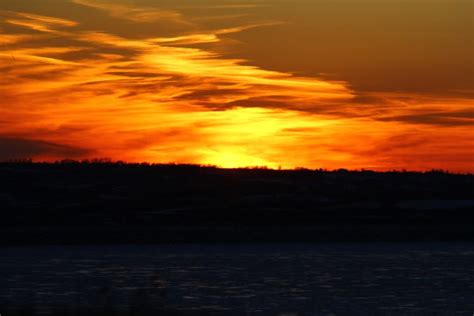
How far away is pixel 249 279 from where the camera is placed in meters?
29.5

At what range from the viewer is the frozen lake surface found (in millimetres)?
23578

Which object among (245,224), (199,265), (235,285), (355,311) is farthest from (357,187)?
(355,311)

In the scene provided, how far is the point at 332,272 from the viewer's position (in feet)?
104

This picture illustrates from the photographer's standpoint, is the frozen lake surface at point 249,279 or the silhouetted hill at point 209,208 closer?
the frozen lake surface at point 249,279

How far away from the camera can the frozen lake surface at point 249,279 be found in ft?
77.4

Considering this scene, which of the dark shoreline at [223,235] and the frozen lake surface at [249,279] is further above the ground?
the dark shoreline at [223,235]

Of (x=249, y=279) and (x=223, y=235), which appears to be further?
(x=223, y=235)

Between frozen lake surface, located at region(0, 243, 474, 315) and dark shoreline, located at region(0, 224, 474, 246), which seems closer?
frozen lake surface, located at region(0, 243, 474, 315)

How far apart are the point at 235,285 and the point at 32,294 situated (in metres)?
5.10

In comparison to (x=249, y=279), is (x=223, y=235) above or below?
above

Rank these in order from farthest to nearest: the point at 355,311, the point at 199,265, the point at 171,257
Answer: the point at 171,257
the point at 199,265
the point at 355,311

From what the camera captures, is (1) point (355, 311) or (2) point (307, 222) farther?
(2) point (307, 222)

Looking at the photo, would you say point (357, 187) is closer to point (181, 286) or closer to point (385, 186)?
point (385, 186)

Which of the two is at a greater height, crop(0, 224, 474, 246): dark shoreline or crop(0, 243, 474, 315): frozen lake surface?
crop(0, 224, 474, 246): dark shoreline
